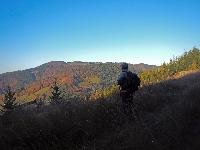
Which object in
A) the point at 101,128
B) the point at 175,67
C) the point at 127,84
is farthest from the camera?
the point at 175,67

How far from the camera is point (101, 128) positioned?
9750 millimetres

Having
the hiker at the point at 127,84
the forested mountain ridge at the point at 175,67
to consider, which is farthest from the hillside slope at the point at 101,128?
the forested mountain ridge at the point at 175,67

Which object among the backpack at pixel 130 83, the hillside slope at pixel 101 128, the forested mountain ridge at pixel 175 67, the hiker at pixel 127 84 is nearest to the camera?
the hillside slope at pixel 101 128

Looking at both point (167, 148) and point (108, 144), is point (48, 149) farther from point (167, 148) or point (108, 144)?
point (167, 148)

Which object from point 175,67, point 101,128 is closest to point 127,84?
point 101,128

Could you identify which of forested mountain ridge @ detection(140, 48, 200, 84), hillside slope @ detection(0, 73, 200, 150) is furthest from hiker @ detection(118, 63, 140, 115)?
forested mountain ridge @ detection(140, 48, 200, 84)

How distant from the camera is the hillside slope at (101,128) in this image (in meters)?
7.88

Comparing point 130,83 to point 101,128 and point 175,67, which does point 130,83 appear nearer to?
point 101,128

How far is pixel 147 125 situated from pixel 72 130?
6.69 feet

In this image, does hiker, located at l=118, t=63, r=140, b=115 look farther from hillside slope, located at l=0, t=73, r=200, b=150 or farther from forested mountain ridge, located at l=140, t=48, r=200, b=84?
forested mountain ridge, located at l=140, t=48, r=200, b=84

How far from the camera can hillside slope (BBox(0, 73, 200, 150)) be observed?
788 centimetres

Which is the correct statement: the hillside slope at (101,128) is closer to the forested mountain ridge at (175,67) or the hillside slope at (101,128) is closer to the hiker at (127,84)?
the hiker at (127,84)

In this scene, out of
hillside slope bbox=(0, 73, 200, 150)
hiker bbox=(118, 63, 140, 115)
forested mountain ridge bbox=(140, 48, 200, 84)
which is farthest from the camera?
forested mountain ridge bbox=(140, 48, 200, 84)

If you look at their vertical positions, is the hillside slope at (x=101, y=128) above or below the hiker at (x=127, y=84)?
below
